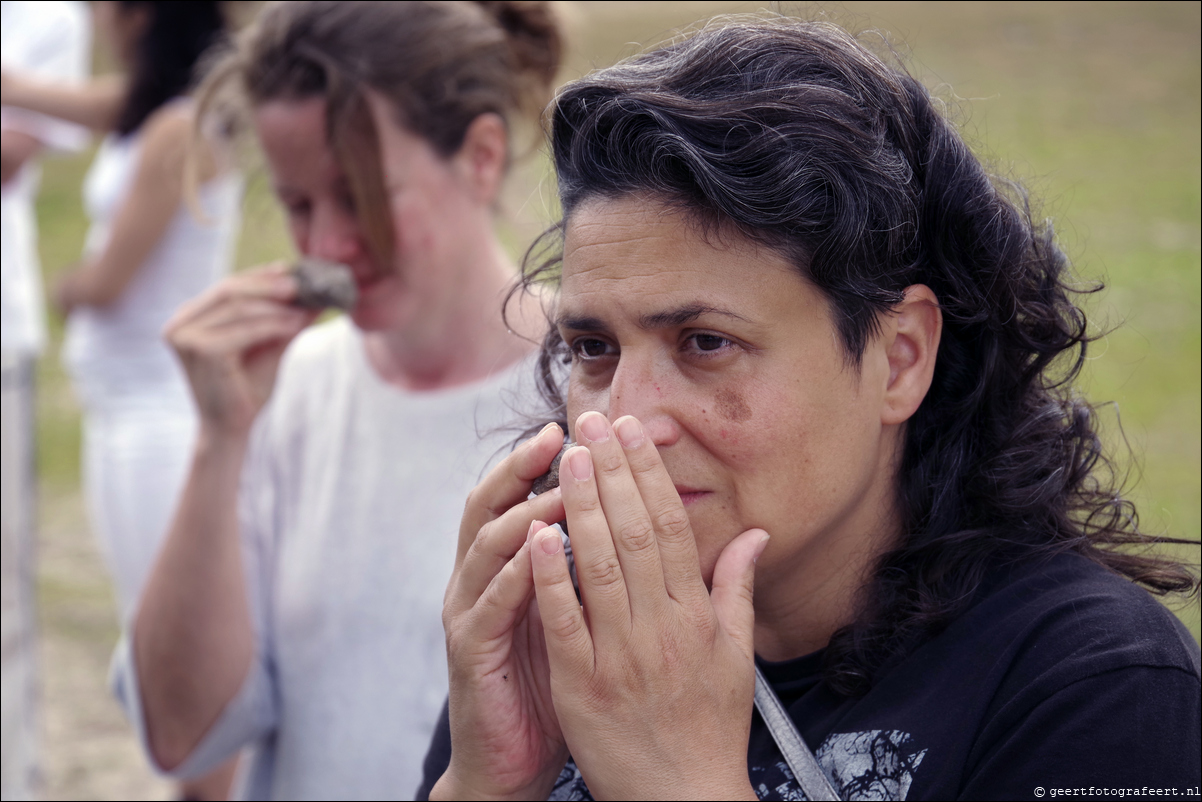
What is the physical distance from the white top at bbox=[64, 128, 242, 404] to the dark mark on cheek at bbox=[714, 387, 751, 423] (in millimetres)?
3286

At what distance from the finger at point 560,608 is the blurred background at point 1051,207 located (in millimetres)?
853

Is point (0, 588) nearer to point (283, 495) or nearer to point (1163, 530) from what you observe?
point (283, 495)

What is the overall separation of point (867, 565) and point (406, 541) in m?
1.23

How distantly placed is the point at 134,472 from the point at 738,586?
10.6 ft

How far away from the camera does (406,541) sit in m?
2.62

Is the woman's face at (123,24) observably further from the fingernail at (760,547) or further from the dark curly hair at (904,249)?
the fingernail at (760,547)

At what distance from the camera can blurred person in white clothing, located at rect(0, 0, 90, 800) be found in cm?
269

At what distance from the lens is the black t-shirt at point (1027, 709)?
1.48 m

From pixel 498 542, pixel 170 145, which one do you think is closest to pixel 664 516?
pixel 498 542

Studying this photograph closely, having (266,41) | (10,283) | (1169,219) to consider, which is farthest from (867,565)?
(1169,219)

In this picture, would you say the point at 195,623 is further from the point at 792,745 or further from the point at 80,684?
the point at 80,684

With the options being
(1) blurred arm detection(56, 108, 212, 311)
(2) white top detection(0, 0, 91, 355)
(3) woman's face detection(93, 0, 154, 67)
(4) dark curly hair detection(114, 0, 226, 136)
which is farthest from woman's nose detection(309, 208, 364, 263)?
(3) woman's face detection(93, 0, 154, 67)

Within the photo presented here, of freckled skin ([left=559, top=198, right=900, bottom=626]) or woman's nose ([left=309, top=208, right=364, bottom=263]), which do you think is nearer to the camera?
freckled skin ([left=559, top=198, right=900, bottom=626])

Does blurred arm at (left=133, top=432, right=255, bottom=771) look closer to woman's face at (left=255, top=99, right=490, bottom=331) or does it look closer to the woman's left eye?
woman's face at (left=255, top=99, right=490, bottom=331)
